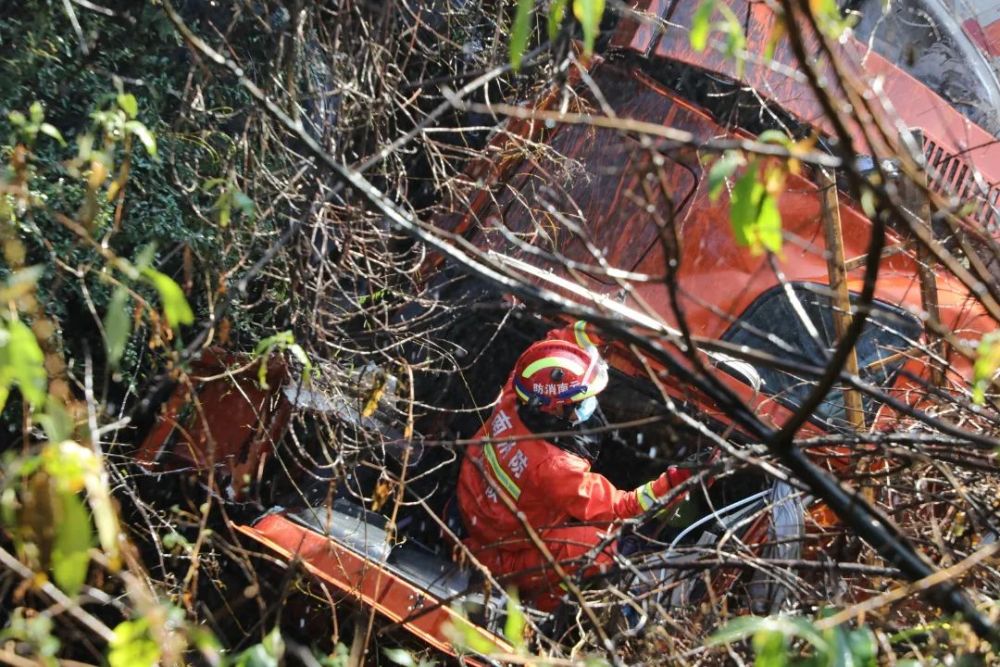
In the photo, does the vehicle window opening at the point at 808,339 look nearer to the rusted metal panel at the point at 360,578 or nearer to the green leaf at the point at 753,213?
the rusted metal panel at the point at 360,578

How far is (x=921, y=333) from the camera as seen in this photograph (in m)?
3.69

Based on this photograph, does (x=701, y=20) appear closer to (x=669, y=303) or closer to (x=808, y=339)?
(x=669, y=303)

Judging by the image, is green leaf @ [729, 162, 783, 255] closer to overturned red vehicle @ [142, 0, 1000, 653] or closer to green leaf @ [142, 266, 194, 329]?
green leaf @ [142, 266, 194, 329]

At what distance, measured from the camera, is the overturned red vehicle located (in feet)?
10.9

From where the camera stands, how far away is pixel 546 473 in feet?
12.5

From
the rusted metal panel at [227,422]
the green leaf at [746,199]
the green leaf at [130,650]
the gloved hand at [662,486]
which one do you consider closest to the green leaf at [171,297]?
the green leaf at [130,650]

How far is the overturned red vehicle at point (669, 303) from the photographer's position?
3.31 metres

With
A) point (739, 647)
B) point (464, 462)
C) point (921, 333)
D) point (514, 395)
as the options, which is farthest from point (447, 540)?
point (921, 333)

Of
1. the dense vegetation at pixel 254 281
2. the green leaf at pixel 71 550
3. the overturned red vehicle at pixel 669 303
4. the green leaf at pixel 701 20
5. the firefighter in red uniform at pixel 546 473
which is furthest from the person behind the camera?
the firefighter in red uniform at pixel 546 473

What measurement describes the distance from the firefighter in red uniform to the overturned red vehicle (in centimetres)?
18

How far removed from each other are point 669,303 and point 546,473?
3.27 feet

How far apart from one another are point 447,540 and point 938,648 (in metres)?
2.27

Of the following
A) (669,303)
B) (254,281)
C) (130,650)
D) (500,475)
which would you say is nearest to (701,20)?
(130,650)

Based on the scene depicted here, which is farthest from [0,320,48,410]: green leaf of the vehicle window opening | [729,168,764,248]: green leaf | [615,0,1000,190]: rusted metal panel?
[615,0,1000,190]: rusted metal panel
